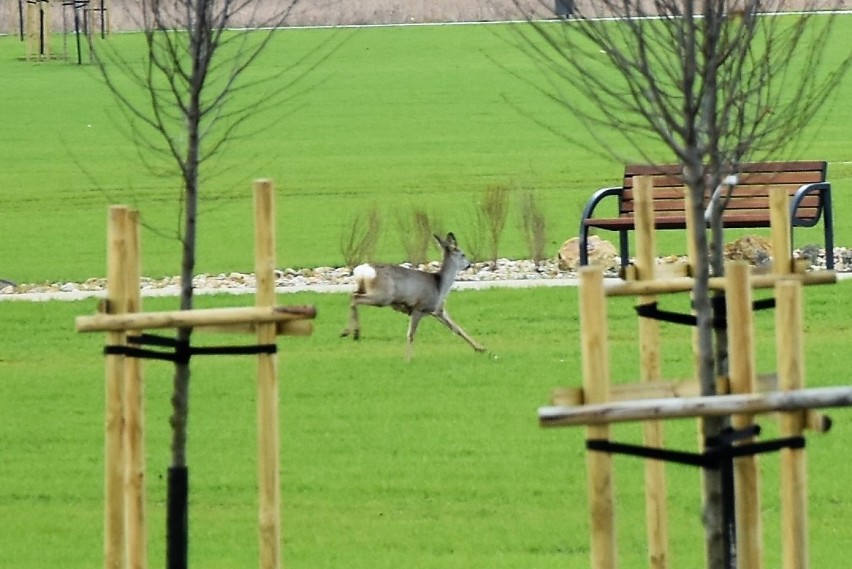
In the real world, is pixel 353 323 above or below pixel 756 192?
below

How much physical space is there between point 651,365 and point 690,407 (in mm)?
1929

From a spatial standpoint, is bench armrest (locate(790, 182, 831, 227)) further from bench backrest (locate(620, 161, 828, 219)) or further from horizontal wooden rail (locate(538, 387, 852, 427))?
horizontal wooden rail (locate(538, 387, 852, 427))

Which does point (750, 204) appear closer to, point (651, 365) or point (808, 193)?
point (808, 193)

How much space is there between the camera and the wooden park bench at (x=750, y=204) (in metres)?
18.7

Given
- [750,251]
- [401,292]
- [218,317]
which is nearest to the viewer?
[218,317]

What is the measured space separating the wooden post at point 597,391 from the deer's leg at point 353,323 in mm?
→ 10306

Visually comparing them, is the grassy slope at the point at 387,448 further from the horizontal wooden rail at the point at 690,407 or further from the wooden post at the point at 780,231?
the horizontal wooden rail at the point at 690,407

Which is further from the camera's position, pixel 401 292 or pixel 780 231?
pixel 401 292

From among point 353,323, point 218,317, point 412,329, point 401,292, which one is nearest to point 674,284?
point 218,317

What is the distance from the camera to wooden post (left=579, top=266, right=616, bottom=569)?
617cm

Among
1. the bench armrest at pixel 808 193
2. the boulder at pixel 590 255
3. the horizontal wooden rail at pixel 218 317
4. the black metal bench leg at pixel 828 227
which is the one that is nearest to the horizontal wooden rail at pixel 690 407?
the horizontal wooden rail at pixel 218 317

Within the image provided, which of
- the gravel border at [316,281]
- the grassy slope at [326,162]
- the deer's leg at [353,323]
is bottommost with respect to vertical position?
the deer's leg at [353,323]

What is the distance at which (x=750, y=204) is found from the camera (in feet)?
63.8

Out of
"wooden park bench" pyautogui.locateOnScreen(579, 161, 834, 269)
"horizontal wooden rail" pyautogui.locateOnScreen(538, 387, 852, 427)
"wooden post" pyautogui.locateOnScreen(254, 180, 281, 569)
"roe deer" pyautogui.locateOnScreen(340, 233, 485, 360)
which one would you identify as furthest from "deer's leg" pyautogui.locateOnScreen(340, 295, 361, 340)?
"horizontal wooden rail" pyautogui.locateOnScreen(538, 387, 852, 427)
